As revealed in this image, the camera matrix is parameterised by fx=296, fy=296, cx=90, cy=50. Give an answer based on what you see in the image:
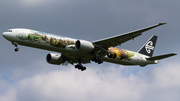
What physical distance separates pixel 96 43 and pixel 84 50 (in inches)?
95.0

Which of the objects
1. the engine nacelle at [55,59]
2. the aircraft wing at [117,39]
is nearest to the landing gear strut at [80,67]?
the engine nacelle at [55,59]

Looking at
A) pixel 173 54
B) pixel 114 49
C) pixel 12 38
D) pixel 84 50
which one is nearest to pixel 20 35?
pixel 12 38

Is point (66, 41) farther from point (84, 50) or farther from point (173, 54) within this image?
point (173, 54)

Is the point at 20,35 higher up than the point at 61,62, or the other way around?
the point at 20,35

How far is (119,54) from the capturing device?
48.7 meters

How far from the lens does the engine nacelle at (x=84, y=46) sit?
43188mm

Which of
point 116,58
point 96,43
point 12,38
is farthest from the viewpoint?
point 116,58

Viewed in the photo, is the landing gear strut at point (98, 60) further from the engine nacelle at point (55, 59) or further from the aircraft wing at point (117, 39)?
the engine nacelle at point (55, 59)

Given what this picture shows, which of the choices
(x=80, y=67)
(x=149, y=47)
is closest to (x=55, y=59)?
(x=80, y=67)

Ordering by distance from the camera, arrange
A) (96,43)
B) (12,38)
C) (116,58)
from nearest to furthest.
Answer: (12,38) → (96,43) → (116,58)

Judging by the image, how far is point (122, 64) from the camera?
50.8 m

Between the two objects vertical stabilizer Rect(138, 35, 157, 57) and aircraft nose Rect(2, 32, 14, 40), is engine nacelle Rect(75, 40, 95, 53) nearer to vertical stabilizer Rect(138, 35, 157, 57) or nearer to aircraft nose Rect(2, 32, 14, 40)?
aircraft nose Rect(2, 32, 14, 40)

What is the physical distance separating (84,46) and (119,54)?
25.9 feet

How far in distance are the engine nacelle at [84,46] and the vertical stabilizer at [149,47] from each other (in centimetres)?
1370
